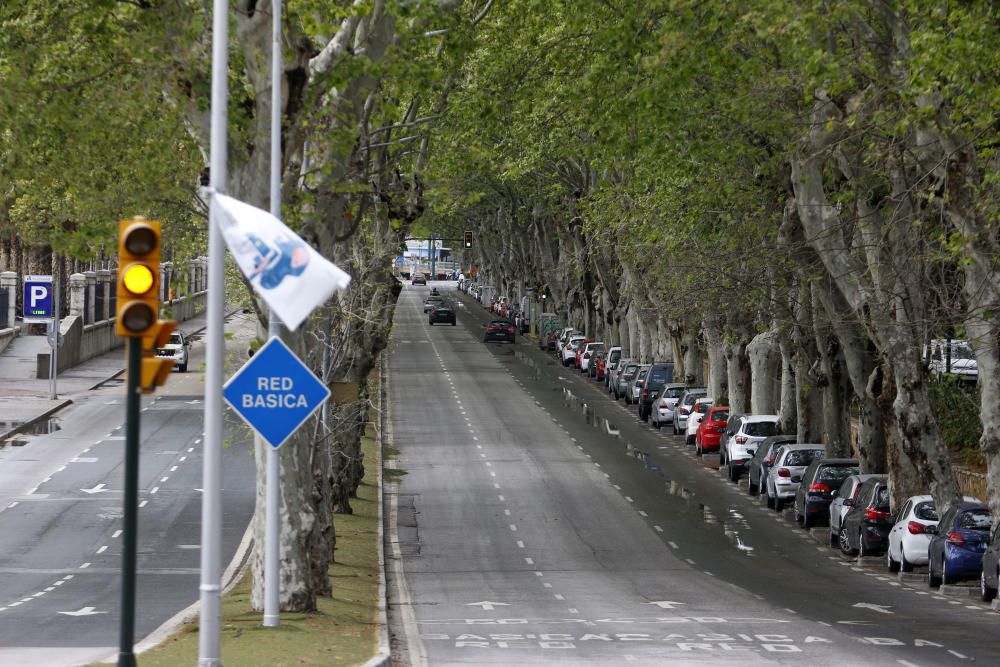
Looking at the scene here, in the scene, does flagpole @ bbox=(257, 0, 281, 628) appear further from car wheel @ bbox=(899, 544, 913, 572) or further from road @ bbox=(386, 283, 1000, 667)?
car wheel @ bbox=(899, 544, 913, 572)

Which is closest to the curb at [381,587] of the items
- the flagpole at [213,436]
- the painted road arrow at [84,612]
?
the flagpole at [213,436]

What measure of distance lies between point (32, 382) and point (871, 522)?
41.5 meters

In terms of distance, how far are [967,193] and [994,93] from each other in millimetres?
3270

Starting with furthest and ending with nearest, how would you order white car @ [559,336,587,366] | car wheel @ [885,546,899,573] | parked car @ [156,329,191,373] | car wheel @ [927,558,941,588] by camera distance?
white car @ [559,336,587,366]
parked car @ [156,329,191,373]
car wheel @ [885,546,899,573]
car wheel @ [927,558,941,588]

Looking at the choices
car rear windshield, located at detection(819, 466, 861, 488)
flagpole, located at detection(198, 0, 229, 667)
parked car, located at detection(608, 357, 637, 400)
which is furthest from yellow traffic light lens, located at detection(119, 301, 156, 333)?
parked car, located at detection(608, 357, 637, 400)

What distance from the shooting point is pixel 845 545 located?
3281 centimetres

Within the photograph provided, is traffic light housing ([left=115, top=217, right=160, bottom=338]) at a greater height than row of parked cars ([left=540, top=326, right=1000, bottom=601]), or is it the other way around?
traffic light housing ([left=115, top=217, right=160, bottom=338])

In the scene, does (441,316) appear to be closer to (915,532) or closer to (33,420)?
(33,420)

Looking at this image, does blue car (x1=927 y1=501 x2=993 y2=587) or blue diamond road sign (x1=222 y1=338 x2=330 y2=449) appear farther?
blue car (x1=927 y1=501 x2=993 y2=587)

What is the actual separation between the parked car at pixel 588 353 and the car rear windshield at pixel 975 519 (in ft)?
162

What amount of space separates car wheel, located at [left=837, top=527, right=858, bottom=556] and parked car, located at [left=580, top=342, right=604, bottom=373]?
143 feet

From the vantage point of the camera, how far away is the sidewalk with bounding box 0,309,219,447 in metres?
53.6

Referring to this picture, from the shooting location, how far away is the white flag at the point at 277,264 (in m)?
13.0

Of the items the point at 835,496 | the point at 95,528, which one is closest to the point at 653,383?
the point at 835,496
